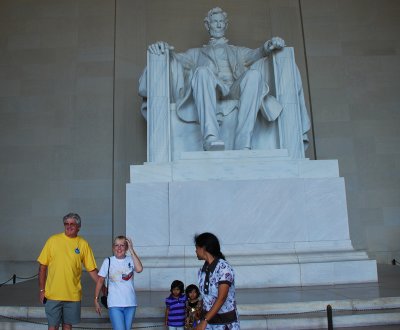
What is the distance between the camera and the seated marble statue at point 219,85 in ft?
19.6

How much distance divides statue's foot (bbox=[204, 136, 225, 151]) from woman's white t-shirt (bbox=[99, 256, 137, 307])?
2.80 meters

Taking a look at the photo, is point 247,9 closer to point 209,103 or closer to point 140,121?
point 140,121

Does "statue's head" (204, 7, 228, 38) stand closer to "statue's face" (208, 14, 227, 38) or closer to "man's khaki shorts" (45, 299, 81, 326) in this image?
"statue's face" (208, 14, 227, 38)

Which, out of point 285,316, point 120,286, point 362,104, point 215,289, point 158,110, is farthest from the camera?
point 362,104

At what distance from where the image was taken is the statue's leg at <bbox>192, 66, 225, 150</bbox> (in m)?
5.87

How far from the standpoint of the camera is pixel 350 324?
3.62 meters

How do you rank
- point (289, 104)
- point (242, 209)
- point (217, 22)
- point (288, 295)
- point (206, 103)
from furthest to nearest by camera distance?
1. point (217, 22)
2. point (289, 104)
3. point (206, 103)
4. point (242, 209)
5. point (288, 295)

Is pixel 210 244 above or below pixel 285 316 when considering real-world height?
above

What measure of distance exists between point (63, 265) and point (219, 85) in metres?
3.81

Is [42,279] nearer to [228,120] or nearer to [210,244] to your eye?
[210,244]

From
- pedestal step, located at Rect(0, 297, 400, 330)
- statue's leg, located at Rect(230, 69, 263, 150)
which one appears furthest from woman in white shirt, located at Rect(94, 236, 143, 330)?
statue's leg, located at Rect(230, 69, 263, 150)

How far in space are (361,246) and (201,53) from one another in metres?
4.67

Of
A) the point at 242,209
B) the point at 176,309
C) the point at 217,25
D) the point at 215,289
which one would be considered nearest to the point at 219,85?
the point at 217,25

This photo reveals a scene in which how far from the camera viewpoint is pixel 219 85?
6.25 meters
